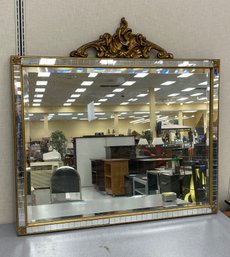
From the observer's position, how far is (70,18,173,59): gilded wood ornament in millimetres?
1783

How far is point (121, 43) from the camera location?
71.9 inches

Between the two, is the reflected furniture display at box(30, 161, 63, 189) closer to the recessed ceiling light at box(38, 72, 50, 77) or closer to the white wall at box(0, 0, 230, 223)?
the white wall at box(0, 0, 230, 223)

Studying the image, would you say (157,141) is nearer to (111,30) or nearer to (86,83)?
(86,83)

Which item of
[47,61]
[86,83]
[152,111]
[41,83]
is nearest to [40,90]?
[41,83]

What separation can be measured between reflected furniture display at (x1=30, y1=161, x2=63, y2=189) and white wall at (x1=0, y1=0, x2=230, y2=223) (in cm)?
16

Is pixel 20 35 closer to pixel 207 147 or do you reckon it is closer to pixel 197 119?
pixel 197 119

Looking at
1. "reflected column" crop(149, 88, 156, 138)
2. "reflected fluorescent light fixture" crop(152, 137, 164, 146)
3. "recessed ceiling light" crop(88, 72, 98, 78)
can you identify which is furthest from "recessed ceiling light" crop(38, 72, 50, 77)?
"reflected fluorescent light fixture" crop(152, 137, 164, 146)

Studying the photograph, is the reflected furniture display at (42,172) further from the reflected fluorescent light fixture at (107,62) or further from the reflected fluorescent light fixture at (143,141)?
the reflected fluorescent light fixture at (107,62)

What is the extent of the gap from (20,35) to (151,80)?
32.5 inches

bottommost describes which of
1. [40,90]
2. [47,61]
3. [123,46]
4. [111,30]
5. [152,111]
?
[152,111]

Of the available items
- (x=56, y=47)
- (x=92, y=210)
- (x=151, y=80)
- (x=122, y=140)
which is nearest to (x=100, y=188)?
(x=92, y=210)

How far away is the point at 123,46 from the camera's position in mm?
1835

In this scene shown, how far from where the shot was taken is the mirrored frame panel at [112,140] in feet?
5.53

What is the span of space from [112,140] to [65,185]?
39cm
